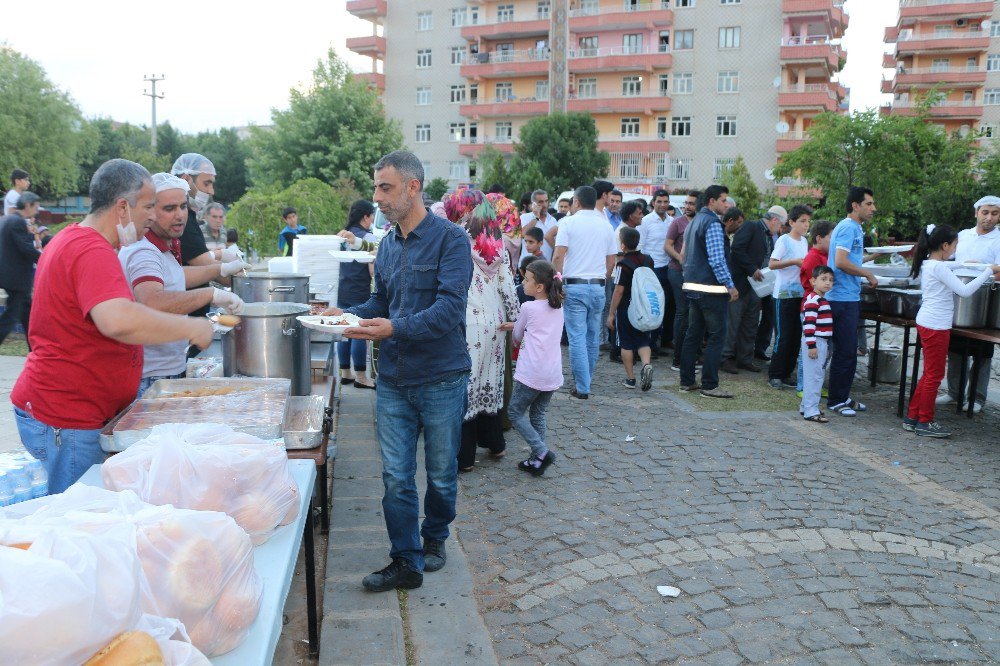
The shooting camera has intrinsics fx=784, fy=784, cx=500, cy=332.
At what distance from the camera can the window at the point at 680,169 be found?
4931cm

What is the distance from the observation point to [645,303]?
9188mm

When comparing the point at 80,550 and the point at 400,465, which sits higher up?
the point at 80,550

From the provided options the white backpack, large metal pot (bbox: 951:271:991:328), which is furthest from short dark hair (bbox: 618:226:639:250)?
large metal pot (bbox: 951:271:991:328)

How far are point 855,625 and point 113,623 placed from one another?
344cm

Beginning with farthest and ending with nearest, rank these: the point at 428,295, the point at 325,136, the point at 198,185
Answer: the point at 325,136 < the point at 198,185 < the point at 428,295

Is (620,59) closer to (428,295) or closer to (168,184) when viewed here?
(168,184)

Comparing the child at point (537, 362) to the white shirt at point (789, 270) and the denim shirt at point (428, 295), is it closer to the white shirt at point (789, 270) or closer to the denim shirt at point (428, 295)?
the denim shirt at point (428, 295)

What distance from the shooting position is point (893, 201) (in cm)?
2820

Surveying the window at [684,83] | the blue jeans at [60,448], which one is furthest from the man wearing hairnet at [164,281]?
the window at [684,83]

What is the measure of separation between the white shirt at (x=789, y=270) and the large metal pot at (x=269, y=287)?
5966mm

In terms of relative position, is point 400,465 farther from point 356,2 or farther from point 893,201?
point 356,2

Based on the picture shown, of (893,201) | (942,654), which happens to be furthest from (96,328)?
(893,201)

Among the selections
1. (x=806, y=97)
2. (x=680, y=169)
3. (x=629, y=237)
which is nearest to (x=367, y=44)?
(x=680, y=169)

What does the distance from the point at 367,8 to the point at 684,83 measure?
24.6 meters
